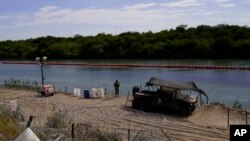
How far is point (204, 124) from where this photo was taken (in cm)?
2138

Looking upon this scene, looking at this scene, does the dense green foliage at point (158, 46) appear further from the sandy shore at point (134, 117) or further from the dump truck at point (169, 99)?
the dump truck at point (169, 99)

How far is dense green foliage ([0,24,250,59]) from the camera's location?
92.6 metres

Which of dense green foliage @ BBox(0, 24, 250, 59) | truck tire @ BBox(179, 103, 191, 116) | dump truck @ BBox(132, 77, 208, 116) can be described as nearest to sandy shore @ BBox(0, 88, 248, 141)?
truck tire @ BBox(179, 103, 191, 116)

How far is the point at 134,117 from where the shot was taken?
2316 centimetres

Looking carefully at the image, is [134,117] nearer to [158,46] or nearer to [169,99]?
[169,99]

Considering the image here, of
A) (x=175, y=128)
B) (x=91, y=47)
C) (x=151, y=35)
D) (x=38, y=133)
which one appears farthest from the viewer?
(x=151, y=35)

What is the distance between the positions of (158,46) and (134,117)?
83209mm

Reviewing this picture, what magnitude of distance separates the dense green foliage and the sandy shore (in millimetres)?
65232

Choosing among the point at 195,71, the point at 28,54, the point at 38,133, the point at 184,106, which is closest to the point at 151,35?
the point at 28,54

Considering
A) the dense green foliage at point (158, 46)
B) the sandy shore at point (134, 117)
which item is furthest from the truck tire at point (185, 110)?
the dense green foliage at point (158, 46)

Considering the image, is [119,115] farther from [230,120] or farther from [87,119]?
[230,120]

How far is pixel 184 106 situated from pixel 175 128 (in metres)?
3.62

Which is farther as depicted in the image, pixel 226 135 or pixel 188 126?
pixel 188 126

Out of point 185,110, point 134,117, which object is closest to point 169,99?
point 185,110
